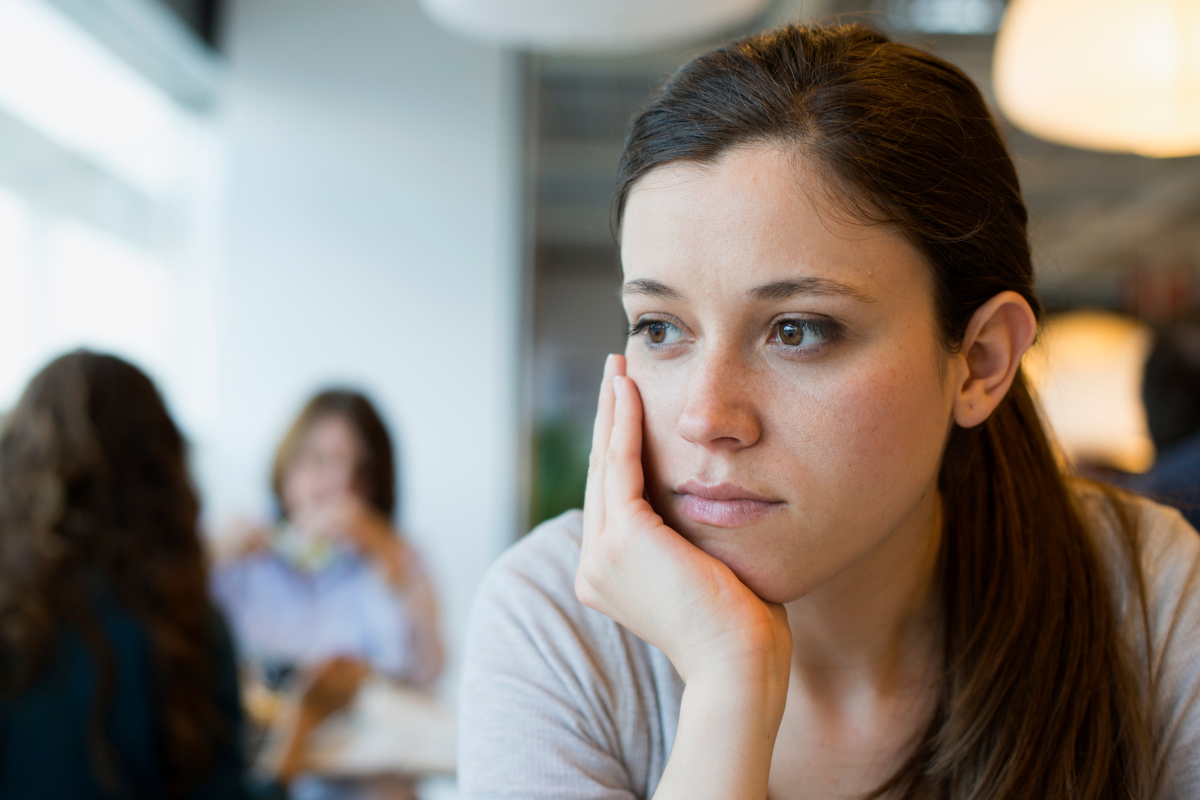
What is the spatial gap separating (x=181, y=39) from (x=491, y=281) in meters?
1.64

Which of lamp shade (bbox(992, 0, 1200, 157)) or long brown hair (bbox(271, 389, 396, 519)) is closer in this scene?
lamp shade (bbox(992, 0, 1200, 157))

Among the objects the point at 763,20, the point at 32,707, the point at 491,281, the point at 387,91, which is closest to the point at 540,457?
the point at 491,281

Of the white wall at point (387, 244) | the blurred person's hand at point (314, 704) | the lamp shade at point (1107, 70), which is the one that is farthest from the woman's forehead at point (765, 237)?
the white wall at point (387, 244)

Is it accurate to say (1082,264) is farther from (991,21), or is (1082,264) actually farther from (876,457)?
(876,457)

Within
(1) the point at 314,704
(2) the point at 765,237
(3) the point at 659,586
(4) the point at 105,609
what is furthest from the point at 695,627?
(1) the point at 314,704

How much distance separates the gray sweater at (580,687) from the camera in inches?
36.3

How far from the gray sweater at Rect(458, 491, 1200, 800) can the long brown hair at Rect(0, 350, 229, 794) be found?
0.94m

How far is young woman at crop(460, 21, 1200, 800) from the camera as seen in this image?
34.1 inches

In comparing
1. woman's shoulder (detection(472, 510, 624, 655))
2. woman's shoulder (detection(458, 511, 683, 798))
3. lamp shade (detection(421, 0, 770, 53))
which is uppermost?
lamp shade (detection(421, 0, 770, 53))

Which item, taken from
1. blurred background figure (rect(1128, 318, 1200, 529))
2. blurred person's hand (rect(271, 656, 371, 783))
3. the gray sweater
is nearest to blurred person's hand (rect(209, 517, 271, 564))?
blurred person's hand (rect(271, 656, 371, 783))

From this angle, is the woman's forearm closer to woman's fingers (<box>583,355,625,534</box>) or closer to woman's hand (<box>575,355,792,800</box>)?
woman's hand (<box>575,355,792,800</box>)

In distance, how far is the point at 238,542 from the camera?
9.18 feet

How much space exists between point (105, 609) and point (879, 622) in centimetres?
136

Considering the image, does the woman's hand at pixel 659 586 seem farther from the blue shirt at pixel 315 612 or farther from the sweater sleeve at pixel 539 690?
the blue shirt at pixel 315 612
